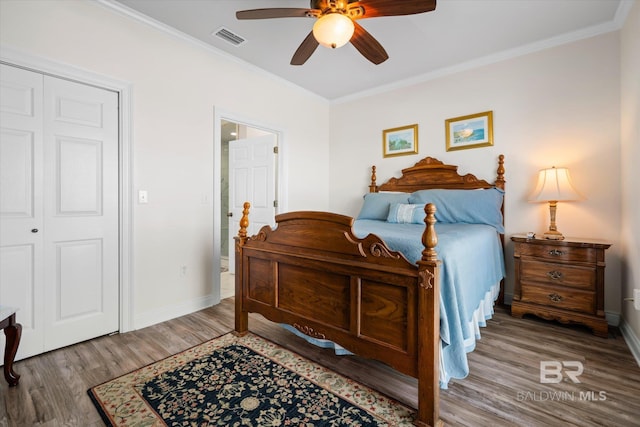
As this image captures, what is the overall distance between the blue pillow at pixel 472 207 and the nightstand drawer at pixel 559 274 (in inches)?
17.6

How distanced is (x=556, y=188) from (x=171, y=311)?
3.64 metres

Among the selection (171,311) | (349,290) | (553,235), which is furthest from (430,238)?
(171,311)

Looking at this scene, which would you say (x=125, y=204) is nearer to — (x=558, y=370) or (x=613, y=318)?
(x=558, y=370)

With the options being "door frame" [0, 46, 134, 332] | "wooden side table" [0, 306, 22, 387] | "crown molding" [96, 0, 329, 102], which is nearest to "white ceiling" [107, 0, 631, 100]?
"crown molding" [96, 0, 329, 102]

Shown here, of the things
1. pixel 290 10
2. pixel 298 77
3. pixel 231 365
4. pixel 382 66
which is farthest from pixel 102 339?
pixel 382 66

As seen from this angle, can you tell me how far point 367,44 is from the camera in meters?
2.23

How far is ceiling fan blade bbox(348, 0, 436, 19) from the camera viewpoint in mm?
1767

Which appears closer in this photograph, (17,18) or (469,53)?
(17,18)

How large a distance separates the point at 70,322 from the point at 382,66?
3.80 meters

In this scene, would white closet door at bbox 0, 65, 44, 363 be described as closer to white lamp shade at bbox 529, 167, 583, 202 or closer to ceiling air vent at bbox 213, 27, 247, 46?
ceiling air vent at bbox 213, 27, 247, 46

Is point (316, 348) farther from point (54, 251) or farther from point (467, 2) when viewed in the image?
point (467, 2)

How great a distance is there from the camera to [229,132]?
542 cm

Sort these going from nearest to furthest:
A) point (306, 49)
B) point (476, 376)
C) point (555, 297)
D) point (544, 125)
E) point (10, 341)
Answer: point (10, 341)
point (476, 376)
point (306, 49)
point (555, 297)
point (544, 125)

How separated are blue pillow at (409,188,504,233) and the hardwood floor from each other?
976mm
